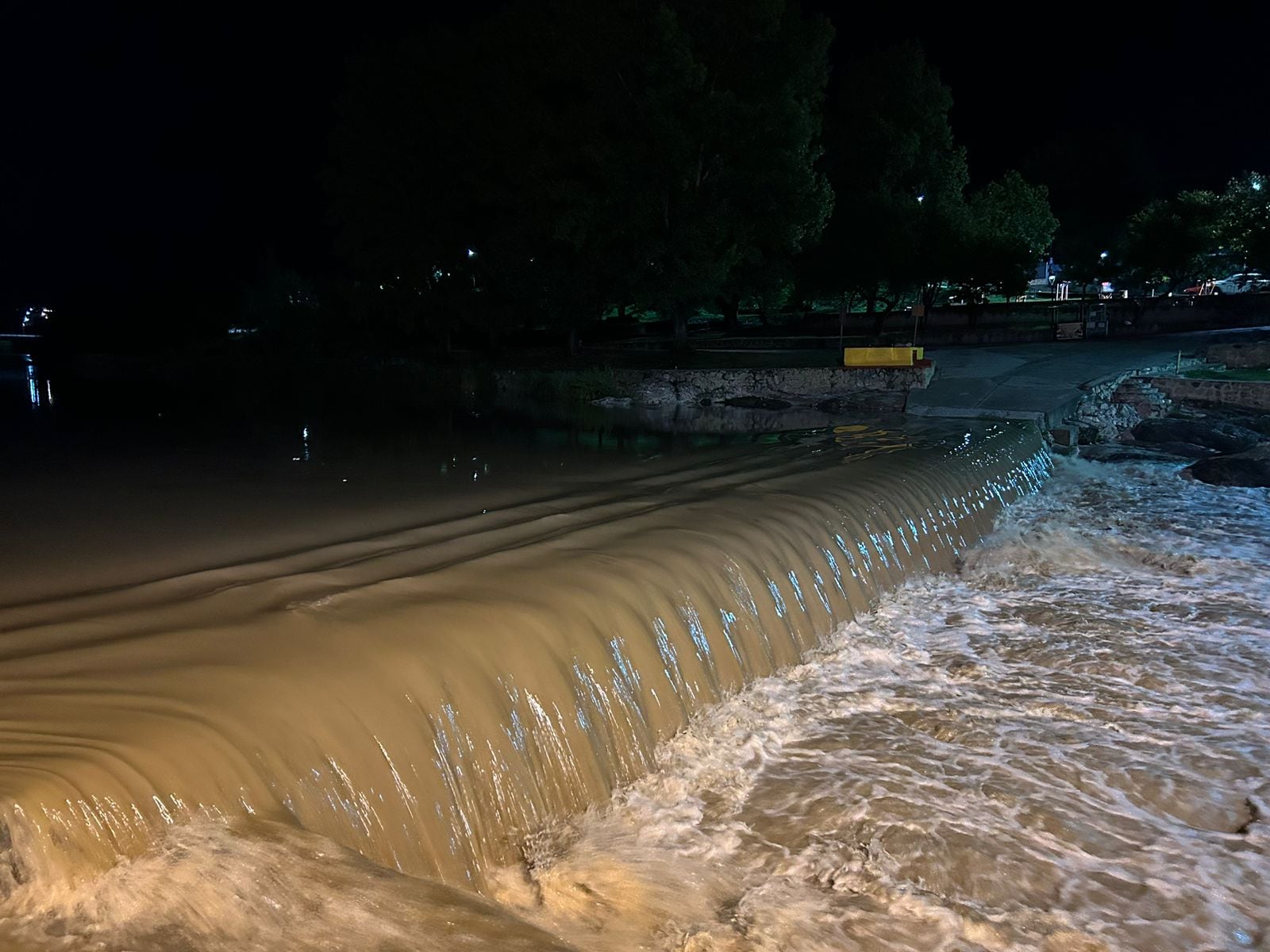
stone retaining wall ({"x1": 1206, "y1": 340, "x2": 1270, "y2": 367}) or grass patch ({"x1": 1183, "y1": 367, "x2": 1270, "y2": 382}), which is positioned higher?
stone retaining wall ({"x1": 1206, "y1": 340, "x2": 1270, "y2": 367})

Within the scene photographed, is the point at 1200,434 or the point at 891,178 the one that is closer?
the point at 1200,434

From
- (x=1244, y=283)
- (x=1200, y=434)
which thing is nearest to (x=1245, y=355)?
(x=1200, y=434)

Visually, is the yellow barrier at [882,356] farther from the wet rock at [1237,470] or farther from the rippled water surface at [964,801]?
the rippled water surface at [964,801]

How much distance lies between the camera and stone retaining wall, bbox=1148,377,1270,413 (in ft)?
65.4

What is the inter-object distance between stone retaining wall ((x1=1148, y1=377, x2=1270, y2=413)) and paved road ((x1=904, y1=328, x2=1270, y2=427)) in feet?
5.05

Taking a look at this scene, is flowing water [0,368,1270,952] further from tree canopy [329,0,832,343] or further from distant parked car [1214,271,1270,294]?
distant parked car [1214,271,1270,294]

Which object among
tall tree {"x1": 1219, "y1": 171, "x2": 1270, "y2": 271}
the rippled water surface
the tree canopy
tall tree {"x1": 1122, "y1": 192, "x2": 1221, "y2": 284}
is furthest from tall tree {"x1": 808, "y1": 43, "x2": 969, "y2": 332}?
the rippled water surface

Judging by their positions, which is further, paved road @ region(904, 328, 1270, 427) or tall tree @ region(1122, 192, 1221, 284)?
tall tree @ region(1122, 192, 1221, 284)

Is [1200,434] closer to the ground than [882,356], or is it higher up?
closer to the ground

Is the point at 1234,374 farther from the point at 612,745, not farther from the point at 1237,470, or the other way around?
the point at 612,745

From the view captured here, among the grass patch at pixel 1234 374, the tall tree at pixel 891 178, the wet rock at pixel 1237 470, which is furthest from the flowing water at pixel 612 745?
the tall tree at pixel 891 178

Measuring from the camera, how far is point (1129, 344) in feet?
91.8

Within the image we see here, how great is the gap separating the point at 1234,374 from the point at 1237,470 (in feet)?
28.3

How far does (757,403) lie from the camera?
2198 centimetres
